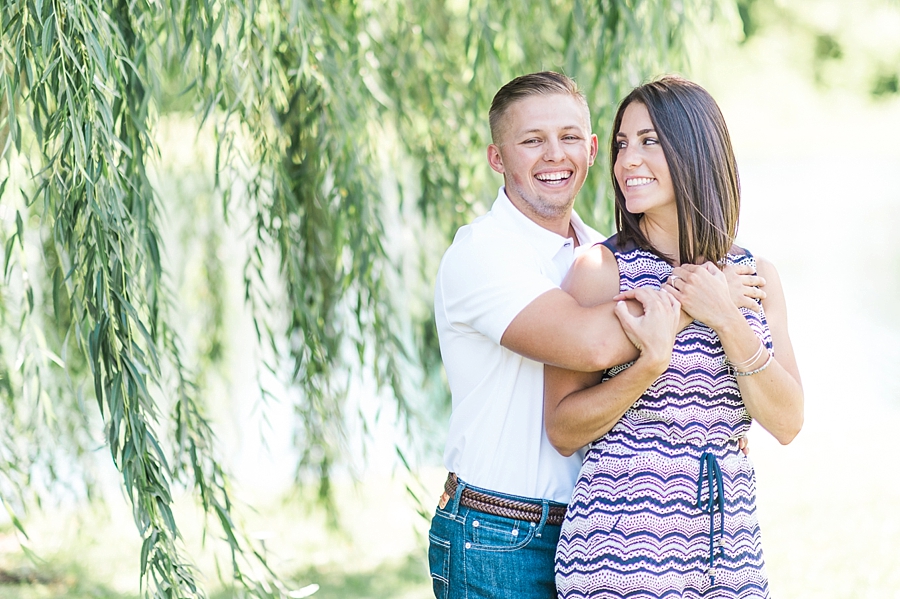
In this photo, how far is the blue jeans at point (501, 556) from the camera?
1757mm

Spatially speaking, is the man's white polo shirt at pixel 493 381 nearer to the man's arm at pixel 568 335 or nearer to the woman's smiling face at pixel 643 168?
the man's arm at pixel 568 335

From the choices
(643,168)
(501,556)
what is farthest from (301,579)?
(643,168)

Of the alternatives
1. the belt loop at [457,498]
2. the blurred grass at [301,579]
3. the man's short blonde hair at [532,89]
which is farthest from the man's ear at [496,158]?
the blurred grass at [301,579]

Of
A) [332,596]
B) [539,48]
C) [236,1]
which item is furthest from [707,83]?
[332,596]

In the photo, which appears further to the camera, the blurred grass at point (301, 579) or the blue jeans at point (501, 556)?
the blurred grass at point (301, 579)

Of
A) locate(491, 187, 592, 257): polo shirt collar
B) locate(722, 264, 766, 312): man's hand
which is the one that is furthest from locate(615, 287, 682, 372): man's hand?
locate(491, 187, 592, 257): polo shirt collar

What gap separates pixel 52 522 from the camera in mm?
4543

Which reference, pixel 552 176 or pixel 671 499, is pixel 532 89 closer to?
pixel 552 176

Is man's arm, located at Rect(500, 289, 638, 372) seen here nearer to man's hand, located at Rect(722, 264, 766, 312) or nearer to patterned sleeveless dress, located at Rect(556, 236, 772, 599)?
patterned sleeveless dress, located at Rect(556, 236, 772, 599)

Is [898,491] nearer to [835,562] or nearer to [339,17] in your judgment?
[835,562]

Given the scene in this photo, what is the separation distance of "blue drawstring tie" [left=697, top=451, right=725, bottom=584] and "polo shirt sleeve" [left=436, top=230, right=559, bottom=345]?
40 centimetres

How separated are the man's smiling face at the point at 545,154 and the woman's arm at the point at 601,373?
0.18 m

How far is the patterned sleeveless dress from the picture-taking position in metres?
1.66

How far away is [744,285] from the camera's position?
1726 millimetres
